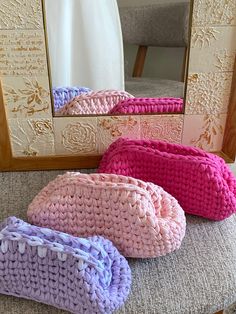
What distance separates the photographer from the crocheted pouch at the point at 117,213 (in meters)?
0.51

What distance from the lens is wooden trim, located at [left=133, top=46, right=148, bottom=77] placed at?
68 cm

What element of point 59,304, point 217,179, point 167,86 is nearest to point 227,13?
point 167,86

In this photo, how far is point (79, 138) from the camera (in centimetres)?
70

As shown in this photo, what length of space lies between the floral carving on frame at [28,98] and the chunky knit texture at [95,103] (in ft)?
0.11

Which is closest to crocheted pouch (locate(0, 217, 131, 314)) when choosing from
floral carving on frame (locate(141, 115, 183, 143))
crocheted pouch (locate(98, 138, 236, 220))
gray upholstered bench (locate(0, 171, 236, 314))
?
gray upholstered bench (locate(0, 171, 236, 314))

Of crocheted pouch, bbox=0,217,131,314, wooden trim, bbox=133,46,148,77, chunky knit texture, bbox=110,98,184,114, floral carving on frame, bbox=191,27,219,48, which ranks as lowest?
crocheted pouch, bbox=0,217,131,314

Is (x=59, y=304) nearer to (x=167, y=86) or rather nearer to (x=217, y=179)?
(x=217, y=179)

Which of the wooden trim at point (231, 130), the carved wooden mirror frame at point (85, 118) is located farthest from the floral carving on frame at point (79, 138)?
the wooden trim at point (231, 130)

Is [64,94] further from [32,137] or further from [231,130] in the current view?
[231,130]

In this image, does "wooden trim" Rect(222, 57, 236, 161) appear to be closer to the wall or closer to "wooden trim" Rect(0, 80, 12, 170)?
the wall

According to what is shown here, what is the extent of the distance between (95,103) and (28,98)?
11 cm

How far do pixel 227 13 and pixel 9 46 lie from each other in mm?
320

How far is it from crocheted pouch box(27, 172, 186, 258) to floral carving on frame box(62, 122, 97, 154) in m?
0.13

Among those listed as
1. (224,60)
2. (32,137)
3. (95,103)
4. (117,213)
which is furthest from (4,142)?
(224,60)
